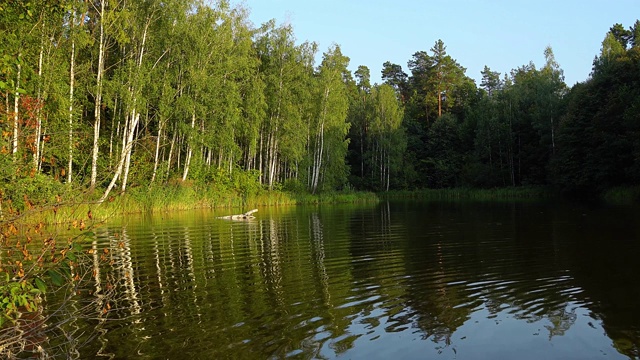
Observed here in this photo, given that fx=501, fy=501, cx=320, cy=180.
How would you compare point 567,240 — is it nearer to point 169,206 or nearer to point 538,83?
point 169,206

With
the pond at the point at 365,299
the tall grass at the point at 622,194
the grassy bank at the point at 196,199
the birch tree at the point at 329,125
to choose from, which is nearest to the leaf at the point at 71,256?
the pond at the point at 365,299

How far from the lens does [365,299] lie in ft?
27.3

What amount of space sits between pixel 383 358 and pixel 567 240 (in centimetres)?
1121

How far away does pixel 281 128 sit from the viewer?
43.0m

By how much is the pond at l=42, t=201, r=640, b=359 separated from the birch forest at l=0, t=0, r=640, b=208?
7.75 ft

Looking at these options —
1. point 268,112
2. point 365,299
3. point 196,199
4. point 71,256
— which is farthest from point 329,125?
point 71,256

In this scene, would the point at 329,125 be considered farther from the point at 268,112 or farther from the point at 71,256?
the point at 71,256

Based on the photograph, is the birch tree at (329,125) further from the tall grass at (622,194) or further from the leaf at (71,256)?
the leaf at (71,256)

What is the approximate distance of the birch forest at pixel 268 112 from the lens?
912 inches

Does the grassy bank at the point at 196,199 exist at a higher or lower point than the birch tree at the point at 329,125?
lower

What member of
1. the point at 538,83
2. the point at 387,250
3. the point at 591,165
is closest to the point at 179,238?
the point at 387,250

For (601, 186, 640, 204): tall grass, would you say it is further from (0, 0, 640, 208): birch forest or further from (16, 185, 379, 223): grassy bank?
(16, 185, 379, 223): grassy bank

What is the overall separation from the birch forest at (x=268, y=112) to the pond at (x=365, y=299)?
236cm

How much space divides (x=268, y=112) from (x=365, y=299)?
3583 cm
